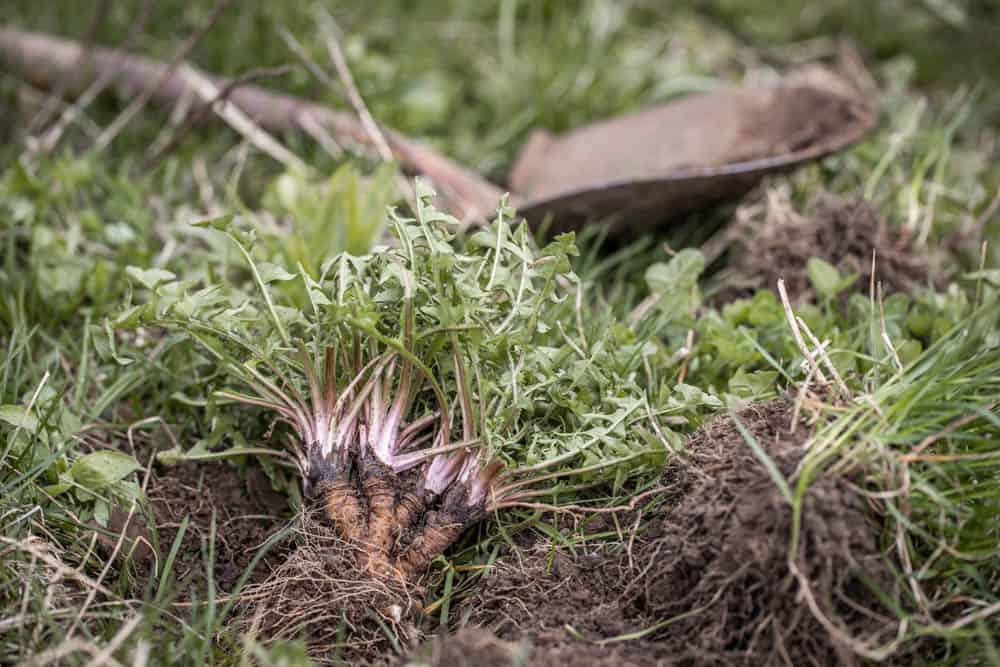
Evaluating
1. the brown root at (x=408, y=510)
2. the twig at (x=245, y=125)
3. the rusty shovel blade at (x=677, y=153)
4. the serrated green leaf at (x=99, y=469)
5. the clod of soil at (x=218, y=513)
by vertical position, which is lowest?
the clod of soil at (x=218, y=513)

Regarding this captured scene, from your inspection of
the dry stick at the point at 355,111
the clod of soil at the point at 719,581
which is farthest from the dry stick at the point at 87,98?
the clod of soil at the point at 719,581

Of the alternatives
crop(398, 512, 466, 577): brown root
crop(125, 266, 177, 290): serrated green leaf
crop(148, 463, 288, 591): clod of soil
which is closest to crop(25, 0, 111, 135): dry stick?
crop(125, 266, 177, 290): serrated green leaf

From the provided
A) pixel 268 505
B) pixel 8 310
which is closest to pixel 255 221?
pixel 8 310

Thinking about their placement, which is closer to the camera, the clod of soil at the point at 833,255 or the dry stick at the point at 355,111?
the clod of soil at the point at 833,255

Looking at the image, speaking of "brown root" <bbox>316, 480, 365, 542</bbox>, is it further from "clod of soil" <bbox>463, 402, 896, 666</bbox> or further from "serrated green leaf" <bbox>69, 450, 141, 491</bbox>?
"serrated green leaf" <bbox>69, 450, 141, 491</bbox>

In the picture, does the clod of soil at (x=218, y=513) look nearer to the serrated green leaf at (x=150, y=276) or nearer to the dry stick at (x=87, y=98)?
the serrated green leaf at (x=150, y=276)

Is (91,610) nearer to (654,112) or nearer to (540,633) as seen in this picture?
(540,633)

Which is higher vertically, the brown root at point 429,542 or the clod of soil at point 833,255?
the clod of soil at point 833,255
